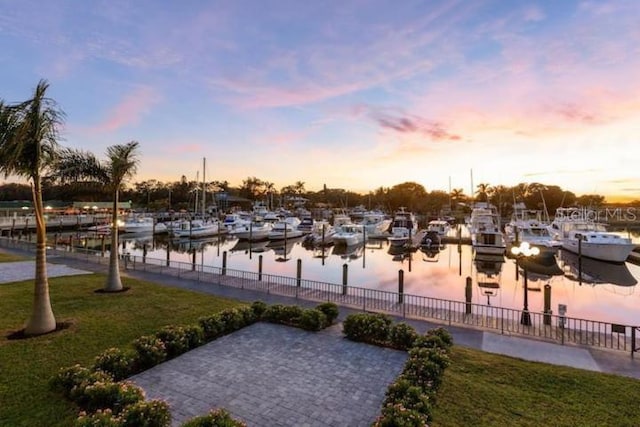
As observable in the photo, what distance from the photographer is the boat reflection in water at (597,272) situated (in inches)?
1141

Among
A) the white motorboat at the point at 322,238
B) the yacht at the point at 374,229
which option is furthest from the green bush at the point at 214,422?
the yacht at the point at 374,229

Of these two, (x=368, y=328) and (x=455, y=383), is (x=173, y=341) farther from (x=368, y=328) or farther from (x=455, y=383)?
(x=455, y=383)

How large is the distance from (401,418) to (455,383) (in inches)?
114

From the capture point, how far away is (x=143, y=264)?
24.2 meters

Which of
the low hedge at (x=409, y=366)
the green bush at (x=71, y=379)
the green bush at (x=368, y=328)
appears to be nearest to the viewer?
the low hedge at (x=409, y=366)

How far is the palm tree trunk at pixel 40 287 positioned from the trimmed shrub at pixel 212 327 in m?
4.64

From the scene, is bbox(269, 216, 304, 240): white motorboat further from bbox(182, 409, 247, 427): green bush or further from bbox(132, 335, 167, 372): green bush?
bbox(182, 409, 247, 427): green bush

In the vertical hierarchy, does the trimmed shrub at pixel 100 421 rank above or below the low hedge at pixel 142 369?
above

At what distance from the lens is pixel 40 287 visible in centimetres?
1070

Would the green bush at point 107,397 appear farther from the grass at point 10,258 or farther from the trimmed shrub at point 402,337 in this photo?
the grass at point 10,258

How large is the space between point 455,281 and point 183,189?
341ft

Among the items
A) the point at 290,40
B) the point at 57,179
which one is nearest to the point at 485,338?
the point at 57,179

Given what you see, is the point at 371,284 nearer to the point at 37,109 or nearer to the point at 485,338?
the point at 485,338

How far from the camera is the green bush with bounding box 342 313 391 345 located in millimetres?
11117
